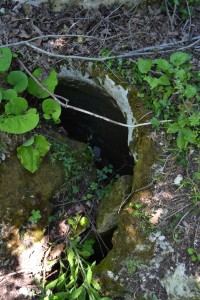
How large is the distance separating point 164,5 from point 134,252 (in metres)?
2.53

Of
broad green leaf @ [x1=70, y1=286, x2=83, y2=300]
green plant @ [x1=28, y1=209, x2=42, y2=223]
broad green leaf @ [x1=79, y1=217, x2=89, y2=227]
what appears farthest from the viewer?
broad green leaf @ [x1=79, y1=217, x2=89, y2=227]

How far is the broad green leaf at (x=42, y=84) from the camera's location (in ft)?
10.8

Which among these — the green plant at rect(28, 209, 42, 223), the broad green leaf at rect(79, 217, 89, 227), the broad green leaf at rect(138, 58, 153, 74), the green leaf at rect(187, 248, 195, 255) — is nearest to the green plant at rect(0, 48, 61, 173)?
the green plant at rect(28, 209, 42, 223)

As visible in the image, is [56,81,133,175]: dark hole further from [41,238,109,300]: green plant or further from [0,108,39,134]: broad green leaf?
[41,238,109,300]: green plant

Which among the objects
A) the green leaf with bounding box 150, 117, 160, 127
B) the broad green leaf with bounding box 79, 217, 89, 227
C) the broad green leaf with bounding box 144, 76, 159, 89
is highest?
the broad green leaf with bounding box 144, 76, 159, 89

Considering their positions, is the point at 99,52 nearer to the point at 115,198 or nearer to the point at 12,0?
the point at 12,0

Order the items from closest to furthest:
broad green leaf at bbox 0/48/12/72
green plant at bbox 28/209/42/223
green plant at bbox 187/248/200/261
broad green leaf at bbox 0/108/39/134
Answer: green plant at bbox 187/248/200/261 → broad green leaf at bbox 0/108/39/134 → broad green leaf at bbox 0/48/12/72 → green plant at bbox 28/209/42/223

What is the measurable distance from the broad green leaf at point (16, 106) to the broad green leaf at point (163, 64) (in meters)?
1.29

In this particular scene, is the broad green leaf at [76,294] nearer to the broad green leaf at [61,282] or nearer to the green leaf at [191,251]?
the broad green leaf at [61,282]

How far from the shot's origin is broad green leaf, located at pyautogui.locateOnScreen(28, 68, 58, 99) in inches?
129

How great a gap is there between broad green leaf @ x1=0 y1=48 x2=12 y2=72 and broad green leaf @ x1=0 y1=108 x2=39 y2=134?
19.1 inches

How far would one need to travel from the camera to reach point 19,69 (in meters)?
3.46

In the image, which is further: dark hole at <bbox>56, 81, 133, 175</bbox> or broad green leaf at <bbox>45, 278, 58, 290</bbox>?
dark hole at <bbox>56, 81, 133, 175</bbox>

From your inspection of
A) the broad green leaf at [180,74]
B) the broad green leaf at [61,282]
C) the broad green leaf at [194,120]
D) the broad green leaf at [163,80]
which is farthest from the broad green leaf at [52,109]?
the broad green leaf at [61,282]
